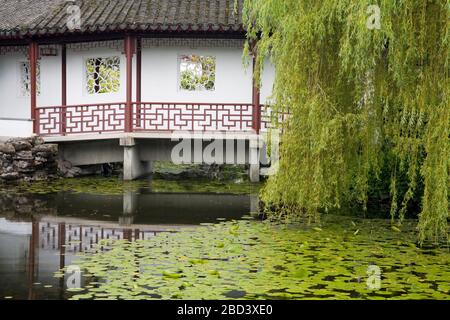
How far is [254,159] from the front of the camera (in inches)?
728

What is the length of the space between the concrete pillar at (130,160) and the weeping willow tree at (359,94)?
719cm

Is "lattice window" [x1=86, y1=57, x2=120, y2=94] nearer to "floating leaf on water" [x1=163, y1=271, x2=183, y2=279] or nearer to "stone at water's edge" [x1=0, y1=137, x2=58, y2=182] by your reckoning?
"stone at water's edge" [x1=0, y1=137, x2=58, y2=182]

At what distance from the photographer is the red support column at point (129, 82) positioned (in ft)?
60.0

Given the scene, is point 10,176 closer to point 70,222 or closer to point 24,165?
point 24,165

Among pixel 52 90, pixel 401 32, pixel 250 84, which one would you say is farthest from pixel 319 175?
pixel 52 90

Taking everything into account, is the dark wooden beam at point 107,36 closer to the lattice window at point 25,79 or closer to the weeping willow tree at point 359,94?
the lattice window at point 25,79

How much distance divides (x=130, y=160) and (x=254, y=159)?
3176 millimetres

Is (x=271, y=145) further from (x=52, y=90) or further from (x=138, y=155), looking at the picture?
(x=52, y=90)

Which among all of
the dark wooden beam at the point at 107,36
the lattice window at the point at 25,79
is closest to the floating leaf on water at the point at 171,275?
the dark wooden beam at the point at 107,36

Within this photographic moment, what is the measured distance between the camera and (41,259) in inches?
378

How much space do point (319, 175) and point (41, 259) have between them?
425 centimetres

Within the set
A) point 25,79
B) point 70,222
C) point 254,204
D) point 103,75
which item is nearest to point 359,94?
point 254,204
